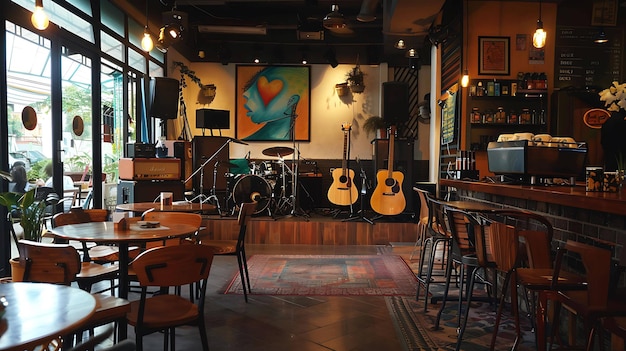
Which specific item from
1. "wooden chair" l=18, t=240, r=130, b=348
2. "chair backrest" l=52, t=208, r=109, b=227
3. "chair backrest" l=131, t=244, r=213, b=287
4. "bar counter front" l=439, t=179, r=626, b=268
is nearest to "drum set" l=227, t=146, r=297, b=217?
"chair backrest" l=52, t=208, r=109, b=227

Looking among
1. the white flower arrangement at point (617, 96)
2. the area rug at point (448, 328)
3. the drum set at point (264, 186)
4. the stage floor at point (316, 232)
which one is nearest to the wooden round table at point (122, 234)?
the area rug at point (448, 328)

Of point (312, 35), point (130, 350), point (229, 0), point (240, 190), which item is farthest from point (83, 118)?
point (130, 350)

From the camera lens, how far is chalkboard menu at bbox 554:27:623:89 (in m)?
6.32

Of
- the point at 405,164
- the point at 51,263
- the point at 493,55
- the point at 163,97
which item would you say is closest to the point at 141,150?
the point at 163,97

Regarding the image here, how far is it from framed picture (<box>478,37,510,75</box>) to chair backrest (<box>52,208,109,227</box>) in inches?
207

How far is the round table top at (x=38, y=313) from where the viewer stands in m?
1.08

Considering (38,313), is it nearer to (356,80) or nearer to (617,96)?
(617,96)

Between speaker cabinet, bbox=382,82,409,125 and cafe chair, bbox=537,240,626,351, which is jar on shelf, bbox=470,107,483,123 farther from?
cafe chair, bbox=537,240,626,351

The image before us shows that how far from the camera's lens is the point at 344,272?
16.8 ft

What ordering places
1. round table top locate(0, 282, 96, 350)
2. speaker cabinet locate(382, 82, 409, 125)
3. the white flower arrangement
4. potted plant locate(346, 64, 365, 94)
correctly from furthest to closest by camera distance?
potted plant locate(346, 64, 365, 94), speaker cabinet locate(382, 82, 409, 125), the white flower arrangement, round table top locate(0, 282, 96, 350)

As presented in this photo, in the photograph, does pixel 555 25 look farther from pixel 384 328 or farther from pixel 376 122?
pixel 384 328

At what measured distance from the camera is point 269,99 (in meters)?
9.70

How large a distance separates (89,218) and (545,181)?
3.74 meters

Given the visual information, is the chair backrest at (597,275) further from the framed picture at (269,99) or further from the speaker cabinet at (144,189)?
the framed picture at (269,99)
